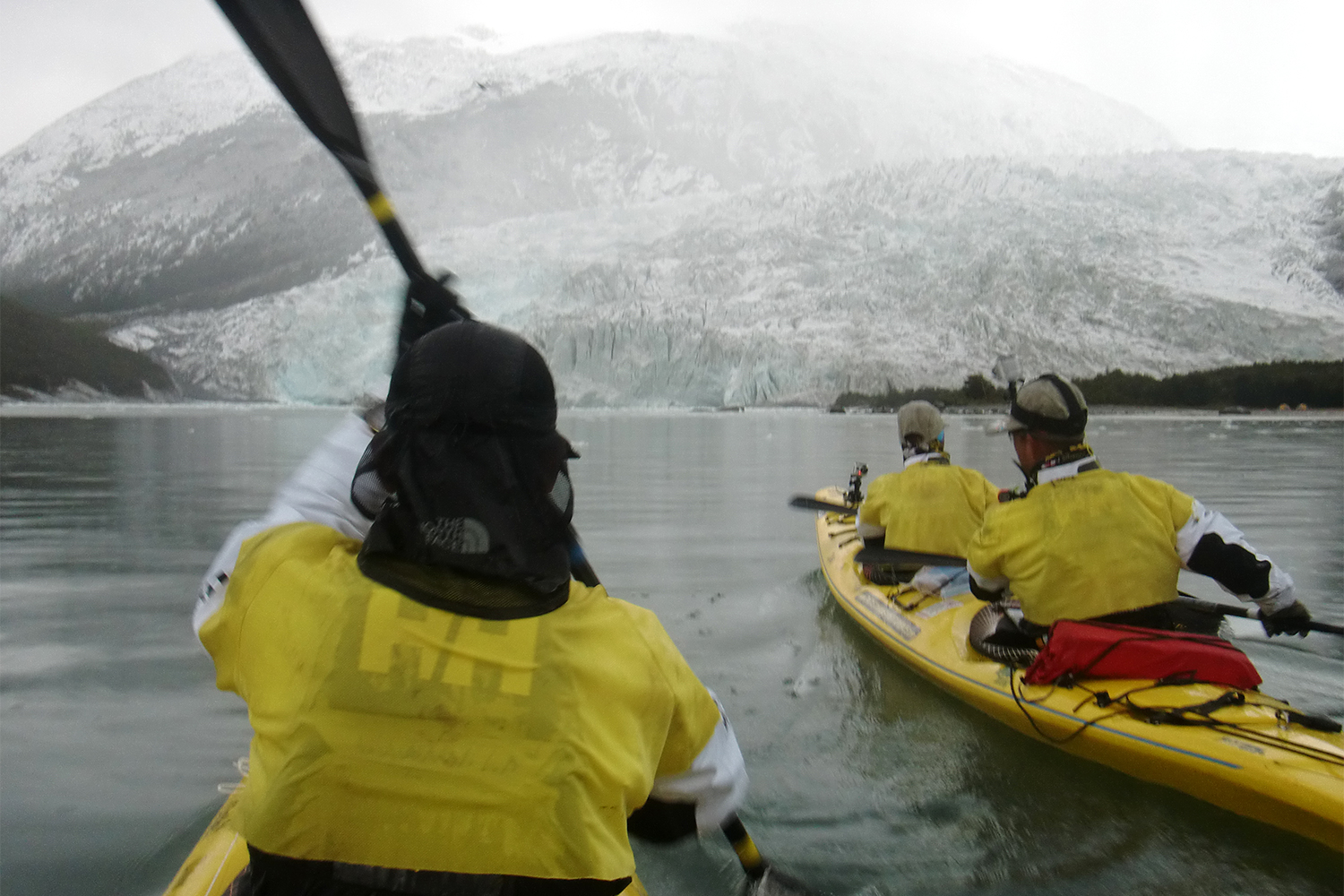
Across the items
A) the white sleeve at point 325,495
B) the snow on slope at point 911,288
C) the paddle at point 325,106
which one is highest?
the paddle at point 325,106

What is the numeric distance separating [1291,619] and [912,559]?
6.22ft

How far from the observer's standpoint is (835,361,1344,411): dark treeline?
150 feet

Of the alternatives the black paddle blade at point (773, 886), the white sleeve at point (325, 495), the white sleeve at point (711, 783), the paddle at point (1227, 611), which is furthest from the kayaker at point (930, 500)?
the white sleeve at point (325, 495)

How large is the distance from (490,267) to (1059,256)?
3363 cm

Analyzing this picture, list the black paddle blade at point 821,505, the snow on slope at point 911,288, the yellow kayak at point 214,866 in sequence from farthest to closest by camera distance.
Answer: the snow on slope at point 911,288 → the black paddle blade at point 821,505 → the yellow kayak at point 214,866

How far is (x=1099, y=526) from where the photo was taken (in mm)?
2850

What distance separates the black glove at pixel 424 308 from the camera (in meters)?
1.44

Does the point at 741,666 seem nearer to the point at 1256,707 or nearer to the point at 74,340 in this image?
the point at 1256,707

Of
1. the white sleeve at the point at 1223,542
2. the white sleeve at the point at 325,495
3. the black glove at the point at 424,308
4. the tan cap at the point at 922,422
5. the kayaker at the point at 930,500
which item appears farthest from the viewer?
the tan cap at the point at 922,422

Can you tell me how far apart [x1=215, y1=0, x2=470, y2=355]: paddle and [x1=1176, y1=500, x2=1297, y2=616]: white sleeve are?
2.59m

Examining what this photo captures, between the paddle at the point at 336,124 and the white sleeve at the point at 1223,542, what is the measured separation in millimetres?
1999

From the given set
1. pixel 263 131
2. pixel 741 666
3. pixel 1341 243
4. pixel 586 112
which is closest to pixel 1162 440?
pixel 741 666

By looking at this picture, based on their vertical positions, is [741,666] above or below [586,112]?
below

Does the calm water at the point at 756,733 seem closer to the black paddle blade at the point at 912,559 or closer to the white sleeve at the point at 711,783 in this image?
the black paddle blade at the point at 912,559
